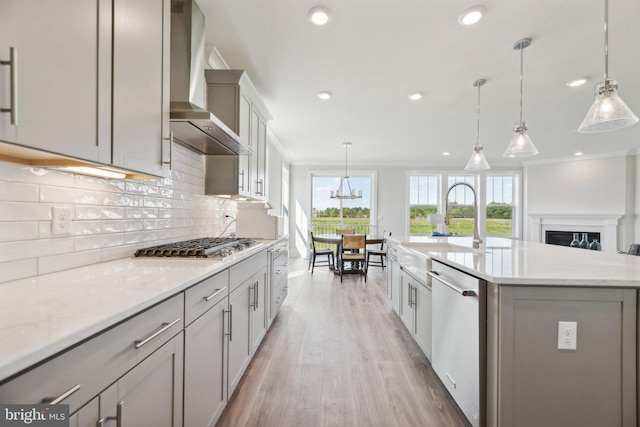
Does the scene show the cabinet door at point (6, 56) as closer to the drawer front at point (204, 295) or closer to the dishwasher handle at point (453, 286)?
the drawer front at point (204, 295)

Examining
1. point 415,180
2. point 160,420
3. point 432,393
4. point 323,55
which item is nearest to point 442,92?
point 323,55

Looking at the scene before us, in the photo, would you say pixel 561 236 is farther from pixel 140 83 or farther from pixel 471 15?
pixel 140 83

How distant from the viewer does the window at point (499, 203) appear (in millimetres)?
7496

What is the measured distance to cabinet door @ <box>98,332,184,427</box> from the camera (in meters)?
0.75

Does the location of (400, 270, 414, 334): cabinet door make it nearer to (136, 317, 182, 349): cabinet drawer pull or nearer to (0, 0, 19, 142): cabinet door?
(136, 317, 182, 349): cabinet drawer pull

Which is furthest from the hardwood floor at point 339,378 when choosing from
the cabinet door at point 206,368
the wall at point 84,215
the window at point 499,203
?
the window at point 499,203

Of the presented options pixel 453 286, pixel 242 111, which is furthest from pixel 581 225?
pixel 242 111

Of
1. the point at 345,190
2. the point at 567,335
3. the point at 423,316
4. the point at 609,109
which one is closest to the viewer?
the point at 567,335

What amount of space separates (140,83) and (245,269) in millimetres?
1207

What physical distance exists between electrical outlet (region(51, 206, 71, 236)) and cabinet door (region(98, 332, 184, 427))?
75 centimetres

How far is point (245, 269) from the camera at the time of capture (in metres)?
1.87

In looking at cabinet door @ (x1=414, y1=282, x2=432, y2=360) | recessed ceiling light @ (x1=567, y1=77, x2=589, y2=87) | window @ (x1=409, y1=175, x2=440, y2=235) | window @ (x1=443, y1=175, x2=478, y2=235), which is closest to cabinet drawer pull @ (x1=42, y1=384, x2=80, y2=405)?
cabinet door @ (x1=414, y1=282, x2=432, y2=360)

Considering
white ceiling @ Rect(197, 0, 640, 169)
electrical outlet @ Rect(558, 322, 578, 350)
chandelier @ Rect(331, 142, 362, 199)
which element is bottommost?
electrical outlet @ Rect(558, 322, 578, 350)

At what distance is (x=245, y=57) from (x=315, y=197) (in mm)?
5141
